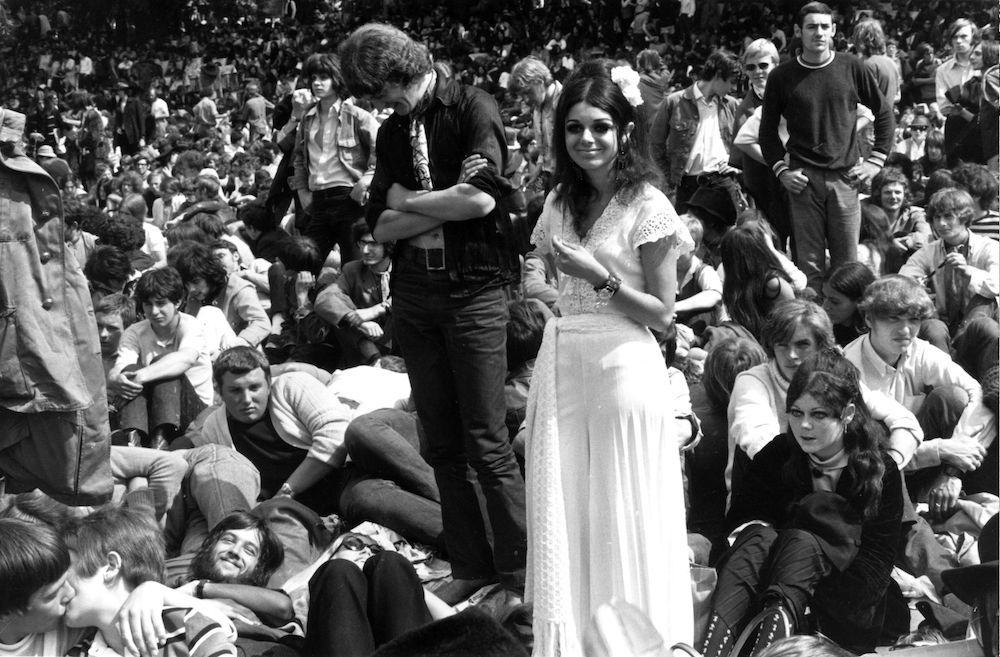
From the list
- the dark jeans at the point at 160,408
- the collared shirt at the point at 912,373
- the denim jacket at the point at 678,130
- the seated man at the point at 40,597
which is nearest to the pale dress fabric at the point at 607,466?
the seated man at the point at 40,597

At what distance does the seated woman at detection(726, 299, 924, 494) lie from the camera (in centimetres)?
462

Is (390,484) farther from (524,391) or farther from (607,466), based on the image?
(607,466)

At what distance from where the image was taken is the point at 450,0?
22.5 m

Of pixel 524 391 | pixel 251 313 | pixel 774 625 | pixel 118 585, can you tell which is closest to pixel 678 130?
pixel 251 313

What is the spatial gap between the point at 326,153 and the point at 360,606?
4649mm

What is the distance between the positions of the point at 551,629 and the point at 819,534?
0.96 metres

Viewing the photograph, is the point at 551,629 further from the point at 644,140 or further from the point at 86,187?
the point at 86,187

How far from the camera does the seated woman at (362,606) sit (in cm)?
397

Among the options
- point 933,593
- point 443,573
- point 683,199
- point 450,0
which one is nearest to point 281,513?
point 443,573

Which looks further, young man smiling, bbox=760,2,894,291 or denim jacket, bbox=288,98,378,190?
denim jacket, bbox=288,98,378,190

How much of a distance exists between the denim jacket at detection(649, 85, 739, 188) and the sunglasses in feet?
13.9

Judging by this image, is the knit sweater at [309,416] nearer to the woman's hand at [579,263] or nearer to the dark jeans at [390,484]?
the dark jeans at [390,484]

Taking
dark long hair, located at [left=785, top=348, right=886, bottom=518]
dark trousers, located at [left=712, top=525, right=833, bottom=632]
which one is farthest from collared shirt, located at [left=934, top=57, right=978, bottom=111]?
dark trousers, located at [left=712, top=525, right=833, bottom=632]

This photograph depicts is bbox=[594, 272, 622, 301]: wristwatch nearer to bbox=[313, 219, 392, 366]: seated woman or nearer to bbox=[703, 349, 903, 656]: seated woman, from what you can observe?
bbox=[703, 349, 903, 656]: seated woman
